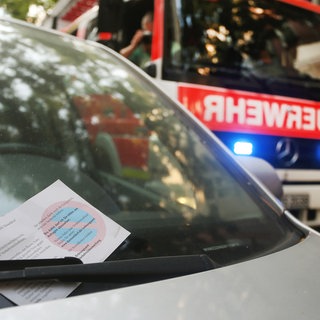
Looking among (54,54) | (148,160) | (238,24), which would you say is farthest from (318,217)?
(54,54)

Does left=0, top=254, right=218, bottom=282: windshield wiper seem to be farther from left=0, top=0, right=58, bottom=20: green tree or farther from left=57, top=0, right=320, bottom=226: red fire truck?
left=0, top=0, right=58, bottom=20: green tree

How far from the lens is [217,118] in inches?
143

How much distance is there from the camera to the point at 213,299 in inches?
43.9

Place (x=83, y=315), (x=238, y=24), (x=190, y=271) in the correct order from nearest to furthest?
(x=83, y=315), (x=190, y=271), (x=238, y=24)

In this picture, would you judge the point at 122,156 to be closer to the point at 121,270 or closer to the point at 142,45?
the point at 121,270

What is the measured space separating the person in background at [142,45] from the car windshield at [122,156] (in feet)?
5.69

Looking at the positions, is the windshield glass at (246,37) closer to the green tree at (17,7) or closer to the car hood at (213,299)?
the car hood at (213,299)

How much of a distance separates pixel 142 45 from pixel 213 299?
10.3ft

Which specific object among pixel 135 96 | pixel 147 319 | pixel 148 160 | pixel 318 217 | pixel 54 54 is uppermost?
pixel 54 54

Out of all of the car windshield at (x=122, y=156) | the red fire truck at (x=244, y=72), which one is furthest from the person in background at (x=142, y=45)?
the car windshield at (x=122, y=156)

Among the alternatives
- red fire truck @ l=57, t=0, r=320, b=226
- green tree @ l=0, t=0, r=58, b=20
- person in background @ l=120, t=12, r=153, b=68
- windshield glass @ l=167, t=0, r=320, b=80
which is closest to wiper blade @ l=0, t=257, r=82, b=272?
red fire truck @ l=57, t=0, r=320, b=226

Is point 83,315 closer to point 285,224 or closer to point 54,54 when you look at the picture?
point 285,224

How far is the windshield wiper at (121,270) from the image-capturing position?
1.14 m

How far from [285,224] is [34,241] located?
0.84 meters
